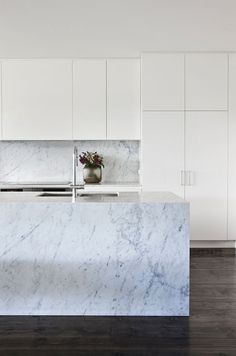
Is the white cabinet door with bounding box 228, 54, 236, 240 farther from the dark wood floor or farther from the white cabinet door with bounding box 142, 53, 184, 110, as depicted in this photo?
the dark wood floor

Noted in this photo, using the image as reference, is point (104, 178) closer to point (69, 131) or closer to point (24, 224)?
point (69, 131)

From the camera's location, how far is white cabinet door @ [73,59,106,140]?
5.29 metres

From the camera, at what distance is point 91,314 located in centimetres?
311

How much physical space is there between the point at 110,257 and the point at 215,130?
8.57 feet

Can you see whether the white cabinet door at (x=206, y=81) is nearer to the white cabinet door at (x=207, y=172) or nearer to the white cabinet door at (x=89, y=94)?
the white cabinet door at (x=207, y=172)

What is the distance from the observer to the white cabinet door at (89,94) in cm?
529


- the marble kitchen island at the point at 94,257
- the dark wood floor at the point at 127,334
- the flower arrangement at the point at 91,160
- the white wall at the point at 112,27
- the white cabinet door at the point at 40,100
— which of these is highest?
the white wall at the point at 112,27

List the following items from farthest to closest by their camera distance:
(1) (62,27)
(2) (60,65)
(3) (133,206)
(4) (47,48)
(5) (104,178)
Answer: (5) (104,178)
(2) (60,65)
(4) (47,48)
(1) (62,27)
(3) (133,206)

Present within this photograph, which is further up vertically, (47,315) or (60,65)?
(60,65)

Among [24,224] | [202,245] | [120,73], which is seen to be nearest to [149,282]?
[24,224]

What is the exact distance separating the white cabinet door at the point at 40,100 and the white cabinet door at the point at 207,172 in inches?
61.5

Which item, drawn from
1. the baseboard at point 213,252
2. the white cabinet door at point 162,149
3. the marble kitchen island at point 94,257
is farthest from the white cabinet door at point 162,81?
the marble kitchen island at point 94,257

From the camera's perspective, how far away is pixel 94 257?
121 inches

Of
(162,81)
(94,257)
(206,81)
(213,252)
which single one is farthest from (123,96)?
(94,257)
